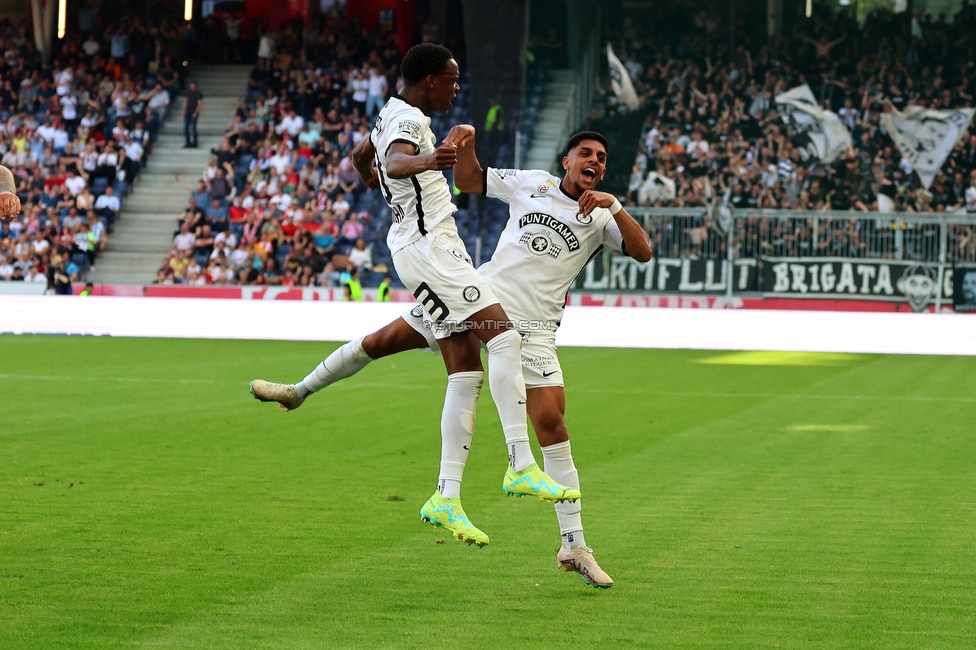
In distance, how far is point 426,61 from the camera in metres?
5.79

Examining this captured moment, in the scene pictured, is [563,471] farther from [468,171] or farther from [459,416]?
[468,171]

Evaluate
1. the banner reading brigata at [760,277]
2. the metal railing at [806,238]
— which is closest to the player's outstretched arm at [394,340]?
the banner reading brigata at [760,277]

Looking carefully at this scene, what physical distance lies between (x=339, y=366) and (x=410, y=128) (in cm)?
139

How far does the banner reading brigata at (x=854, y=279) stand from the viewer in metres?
24.0

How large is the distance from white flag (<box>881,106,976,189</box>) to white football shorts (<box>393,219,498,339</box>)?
77.2 ft

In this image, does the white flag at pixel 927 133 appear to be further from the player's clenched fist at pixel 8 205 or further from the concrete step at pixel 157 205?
the player's clenched fist at pixel 8 205

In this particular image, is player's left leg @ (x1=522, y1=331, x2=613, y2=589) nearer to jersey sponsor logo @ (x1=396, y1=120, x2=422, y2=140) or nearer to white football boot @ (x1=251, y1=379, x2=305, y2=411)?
jersey sponsor logo @ (x1=396, y1=120, x2=422, y2=140)

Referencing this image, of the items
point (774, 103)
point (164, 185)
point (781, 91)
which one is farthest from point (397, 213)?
point (164, 185)

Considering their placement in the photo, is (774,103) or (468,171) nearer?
(468,171)

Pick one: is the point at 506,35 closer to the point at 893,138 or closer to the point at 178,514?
the point at 893,138

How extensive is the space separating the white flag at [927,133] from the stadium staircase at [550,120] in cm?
713

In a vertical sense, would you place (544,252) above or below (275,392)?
above

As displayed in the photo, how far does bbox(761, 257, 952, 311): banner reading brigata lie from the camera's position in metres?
24.0

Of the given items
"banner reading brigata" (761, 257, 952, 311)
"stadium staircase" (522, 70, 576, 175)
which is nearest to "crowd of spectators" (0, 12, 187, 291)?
"stadium staircase" (522, 70, 576, 175)
